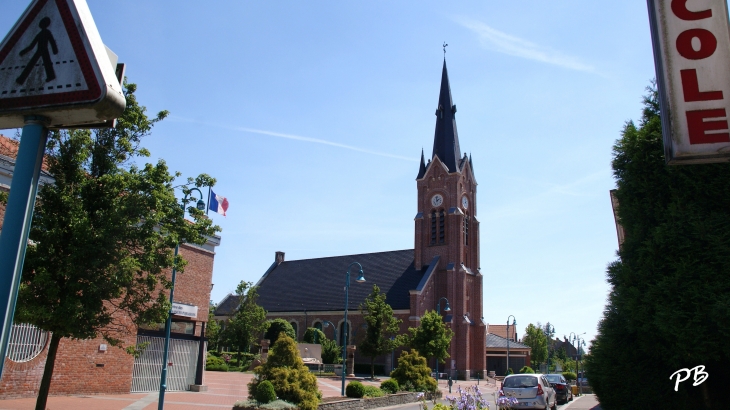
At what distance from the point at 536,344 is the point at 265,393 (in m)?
65.2

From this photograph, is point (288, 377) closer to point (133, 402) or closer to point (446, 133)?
point (133, 402)

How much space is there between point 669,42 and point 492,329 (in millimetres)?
90146

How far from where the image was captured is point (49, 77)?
9.93 feet

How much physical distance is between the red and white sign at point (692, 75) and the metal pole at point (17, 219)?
4.84m

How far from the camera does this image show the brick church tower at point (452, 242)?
51094 mm

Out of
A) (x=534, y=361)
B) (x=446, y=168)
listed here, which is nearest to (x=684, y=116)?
(x=446, y=168)

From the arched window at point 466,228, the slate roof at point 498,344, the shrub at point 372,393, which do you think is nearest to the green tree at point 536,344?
the slate roof at point 498,344

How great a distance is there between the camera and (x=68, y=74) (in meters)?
3.02

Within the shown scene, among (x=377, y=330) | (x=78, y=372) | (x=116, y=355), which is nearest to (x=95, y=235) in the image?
(x=78, y=372)

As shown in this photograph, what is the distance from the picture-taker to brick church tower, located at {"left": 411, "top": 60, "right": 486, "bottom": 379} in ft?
168

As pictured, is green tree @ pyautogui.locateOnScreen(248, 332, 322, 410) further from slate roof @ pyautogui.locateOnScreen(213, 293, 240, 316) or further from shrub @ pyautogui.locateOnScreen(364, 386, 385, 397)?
slate roof @ pyautogui.locateOnScreen(213, 293, 240, 316)

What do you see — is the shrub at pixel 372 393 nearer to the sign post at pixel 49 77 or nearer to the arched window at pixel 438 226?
the sign post at pixel 49 77

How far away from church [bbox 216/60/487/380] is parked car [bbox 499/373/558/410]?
1193 inches

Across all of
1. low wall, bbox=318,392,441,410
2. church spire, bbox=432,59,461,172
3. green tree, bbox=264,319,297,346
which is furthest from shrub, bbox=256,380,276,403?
church spire, bbox=432,59,461,172
